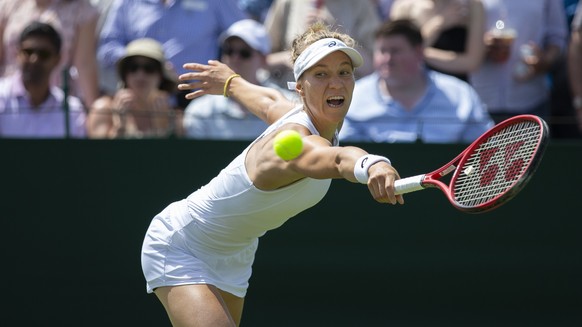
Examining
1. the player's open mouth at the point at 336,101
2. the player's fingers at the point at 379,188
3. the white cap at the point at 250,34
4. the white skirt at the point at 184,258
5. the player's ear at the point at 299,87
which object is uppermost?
the white cap at the point at 250,34

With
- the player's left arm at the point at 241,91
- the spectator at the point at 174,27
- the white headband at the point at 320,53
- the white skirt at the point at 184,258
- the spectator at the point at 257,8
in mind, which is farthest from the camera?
the spectator at the point at 257,8

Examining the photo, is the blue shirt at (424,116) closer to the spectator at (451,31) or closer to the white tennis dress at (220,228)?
the spectator at (451,31)

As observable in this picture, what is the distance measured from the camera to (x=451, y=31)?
24.6ft

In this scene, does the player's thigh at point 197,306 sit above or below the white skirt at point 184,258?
below

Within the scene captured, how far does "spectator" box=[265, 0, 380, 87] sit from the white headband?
305 cm

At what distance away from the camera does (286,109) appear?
497 cm

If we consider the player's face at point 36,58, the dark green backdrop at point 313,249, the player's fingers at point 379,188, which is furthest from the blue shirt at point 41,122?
the player's fingers at point 379,188

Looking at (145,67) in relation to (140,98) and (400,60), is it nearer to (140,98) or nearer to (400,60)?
(140,98)

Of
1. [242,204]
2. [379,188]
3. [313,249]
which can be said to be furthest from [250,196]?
[313,249]

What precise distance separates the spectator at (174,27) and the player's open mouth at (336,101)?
3.40 m

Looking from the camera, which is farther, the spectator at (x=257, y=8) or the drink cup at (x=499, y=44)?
the spectator at (x=257, y=8)

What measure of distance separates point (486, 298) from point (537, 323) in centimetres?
35

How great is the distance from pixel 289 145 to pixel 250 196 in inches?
27.3

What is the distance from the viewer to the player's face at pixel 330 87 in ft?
14.0
